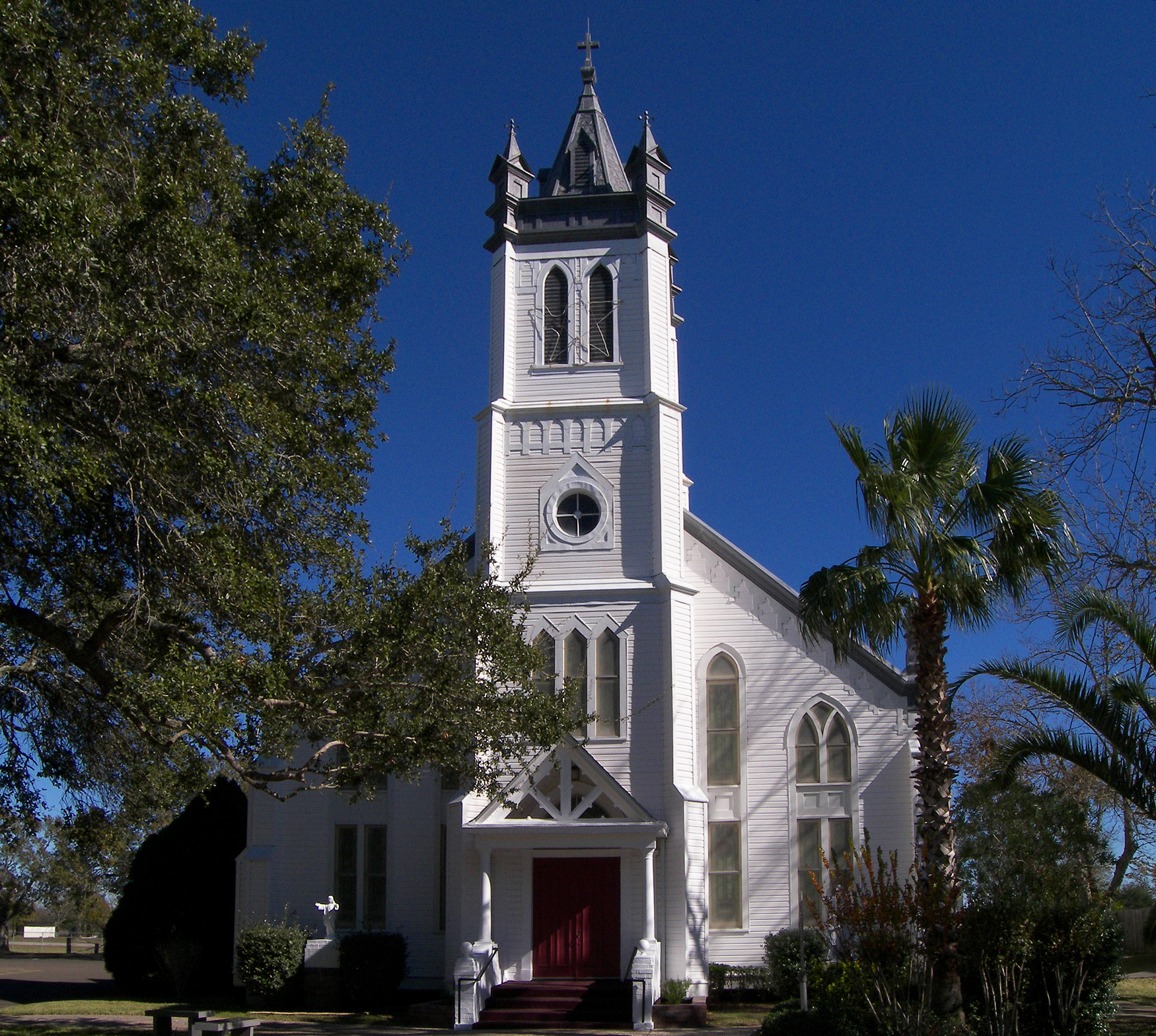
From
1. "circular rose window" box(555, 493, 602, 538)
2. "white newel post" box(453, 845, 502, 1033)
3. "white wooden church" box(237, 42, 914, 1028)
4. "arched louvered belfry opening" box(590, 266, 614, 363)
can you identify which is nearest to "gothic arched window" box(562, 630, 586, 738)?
"white wooden church" box(237, 42, 914, 1028)

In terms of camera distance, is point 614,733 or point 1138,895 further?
point 1138,895

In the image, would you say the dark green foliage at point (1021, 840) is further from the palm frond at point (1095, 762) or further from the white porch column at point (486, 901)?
the white porch column at point (486, 901)

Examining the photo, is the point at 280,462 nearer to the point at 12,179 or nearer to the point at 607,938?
the point at 12,179

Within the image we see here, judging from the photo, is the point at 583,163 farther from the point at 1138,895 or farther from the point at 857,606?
the point at 1138,895

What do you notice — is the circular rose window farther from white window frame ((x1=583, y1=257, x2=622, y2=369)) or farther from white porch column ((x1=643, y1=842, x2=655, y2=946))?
white porch column ((x1=643, y1=842, x2=655, y2=946))

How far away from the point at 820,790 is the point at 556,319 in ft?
35.2

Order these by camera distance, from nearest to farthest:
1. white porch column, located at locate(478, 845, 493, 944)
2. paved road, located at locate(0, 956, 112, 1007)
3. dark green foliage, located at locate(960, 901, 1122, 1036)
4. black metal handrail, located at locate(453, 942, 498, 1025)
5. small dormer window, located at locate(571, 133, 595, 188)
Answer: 1. dark green foliage, located at locate(960, 901, 1122, 1036)
2. black metal handrail, located at locate(453, 942, 498, 1025)
3. white porch column, located at locate(478, 845, 493, 944)
4. paved road, located at locate(0, 956, 112, 1007)
5. small dormer window, located at locate(571, 133, 595, 188)

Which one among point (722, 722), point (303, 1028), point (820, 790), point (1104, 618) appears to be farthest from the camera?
point (722, 722)

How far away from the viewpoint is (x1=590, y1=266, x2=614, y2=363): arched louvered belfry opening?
24094 millimetres

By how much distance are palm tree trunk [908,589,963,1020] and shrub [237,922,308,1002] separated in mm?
12035

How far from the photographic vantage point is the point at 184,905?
24812 millimetres

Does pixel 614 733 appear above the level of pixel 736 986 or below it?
above

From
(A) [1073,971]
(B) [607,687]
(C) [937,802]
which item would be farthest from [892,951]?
(B) [607,687]

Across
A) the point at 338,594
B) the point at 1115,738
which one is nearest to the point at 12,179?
the point at 338,594
